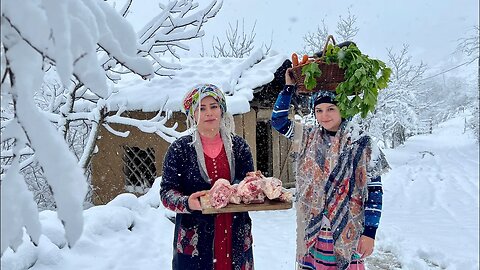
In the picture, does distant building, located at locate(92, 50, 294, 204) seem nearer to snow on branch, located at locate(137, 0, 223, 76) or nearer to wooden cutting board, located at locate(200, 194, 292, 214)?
snow on branch, located at locate(137, 0, 223, 76)

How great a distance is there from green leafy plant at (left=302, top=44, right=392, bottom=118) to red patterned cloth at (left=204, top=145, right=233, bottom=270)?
25.5 inches

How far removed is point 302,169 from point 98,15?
5.42 feet

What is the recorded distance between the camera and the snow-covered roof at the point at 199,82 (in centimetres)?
766

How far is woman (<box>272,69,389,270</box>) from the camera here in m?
2.19

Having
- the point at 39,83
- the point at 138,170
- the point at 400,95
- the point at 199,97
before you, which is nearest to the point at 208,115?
the point at 199,97

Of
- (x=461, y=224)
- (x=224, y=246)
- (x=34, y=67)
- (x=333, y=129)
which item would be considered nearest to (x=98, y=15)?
(x=34, y=67)

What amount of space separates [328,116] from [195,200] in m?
0.86

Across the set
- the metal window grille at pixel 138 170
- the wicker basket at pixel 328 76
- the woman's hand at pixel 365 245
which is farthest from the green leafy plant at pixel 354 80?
the metal window grille at pixel 138 170

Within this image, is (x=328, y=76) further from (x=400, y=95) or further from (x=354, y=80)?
(x=400, y=95)

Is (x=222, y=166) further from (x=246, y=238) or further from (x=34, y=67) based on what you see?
(x=34, y=67)

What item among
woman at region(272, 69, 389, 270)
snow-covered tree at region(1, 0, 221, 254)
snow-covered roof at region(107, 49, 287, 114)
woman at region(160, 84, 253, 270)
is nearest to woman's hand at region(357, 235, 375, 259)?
woman at region(272, 69, 389, 270)

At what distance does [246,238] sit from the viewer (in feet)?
7.22

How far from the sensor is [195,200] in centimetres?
199

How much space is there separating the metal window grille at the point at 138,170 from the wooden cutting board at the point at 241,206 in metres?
6.66
